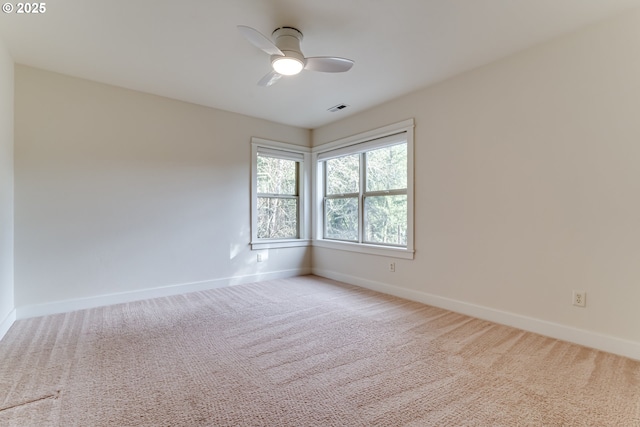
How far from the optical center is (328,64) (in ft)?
7.95

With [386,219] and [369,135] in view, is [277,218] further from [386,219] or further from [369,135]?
[369,135]

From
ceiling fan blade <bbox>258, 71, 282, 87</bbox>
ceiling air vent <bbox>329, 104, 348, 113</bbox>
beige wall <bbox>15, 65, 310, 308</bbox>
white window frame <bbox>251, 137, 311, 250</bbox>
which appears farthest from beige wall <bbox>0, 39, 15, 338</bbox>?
ceiling air vent <bbox>329, 104, 348, 113</bbox>

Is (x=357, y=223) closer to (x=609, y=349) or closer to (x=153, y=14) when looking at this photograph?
(x=609, y=349)

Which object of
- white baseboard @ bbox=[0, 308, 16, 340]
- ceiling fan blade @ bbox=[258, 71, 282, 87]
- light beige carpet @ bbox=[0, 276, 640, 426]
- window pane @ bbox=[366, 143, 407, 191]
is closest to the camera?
light beige carpet @ bbox=[0, 276, 640, 426]

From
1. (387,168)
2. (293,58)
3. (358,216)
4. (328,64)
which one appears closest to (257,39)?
(293,58)

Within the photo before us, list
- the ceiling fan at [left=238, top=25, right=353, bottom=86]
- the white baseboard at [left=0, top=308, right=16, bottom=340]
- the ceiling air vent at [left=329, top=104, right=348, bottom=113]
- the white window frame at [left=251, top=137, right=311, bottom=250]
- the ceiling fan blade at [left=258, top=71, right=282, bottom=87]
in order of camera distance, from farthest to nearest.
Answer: the white window frame at [left=251, top=137, right=311, bottom=250] < the ceiling air vent at [left=329, top=104, right=348, bottom=113] < the ceiling fan blade at [left=258, top=71, right=282, bottom=87] < the white baseboard at [left=0, top=308, right=16, bottom=340] < the ceiling fan at [left=238, top=25, right=353, bottom=86]

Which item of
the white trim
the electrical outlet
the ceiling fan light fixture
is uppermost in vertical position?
the ceiling fan light fixture

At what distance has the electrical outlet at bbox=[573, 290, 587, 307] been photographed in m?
2.38

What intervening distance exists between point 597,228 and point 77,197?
15.7ft

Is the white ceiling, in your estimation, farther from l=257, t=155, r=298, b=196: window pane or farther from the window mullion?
l=257, t=155, r=298, b=196: window pane

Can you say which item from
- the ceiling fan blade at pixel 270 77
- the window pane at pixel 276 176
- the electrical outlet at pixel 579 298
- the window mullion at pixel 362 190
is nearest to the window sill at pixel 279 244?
the window pane at pixel 276 176

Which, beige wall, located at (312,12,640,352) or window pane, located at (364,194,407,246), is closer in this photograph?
beige wall, located at (312,12,640,352)

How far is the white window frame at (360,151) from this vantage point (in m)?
3.60

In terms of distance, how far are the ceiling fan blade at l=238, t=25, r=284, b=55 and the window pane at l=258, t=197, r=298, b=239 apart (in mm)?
2710
